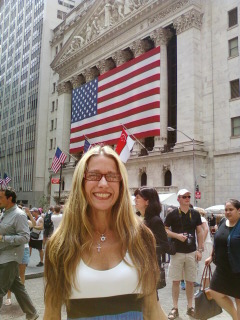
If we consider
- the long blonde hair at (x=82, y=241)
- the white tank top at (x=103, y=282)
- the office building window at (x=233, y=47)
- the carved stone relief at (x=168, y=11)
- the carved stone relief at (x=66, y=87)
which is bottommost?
the white tank top at (x=103, y=282)

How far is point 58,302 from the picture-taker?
80.2 inches

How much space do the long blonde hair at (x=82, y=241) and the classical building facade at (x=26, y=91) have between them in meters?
52.0

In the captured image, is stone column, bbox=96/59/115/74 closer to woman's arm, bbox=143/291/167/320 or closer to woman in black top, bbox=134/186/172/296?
woman in black top, bbox=134/186/172/296

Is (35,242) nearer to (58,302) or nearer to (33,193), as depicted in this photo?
(58,302)

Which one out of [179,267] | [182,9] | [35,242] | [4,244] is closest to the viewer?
[4,244]

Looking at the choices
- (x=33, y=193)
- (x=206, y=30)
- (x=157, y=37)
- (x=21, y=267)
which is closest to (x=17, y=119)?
(x=33, y=193)

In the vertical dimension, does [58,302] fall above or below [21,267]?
above

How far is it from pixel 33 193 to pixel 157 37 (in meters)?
31.3

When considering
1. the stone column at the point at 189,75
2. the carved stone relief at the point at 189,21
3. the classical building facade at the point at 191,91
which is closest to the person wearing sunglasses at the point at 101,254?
the classical building facade at the point at 191,91

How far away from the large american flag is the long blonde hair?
28402 millimetres

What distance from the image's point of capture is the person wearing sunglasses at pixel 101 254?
1.98 metres

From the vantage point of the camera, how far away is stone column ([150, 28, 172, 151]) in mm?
30719

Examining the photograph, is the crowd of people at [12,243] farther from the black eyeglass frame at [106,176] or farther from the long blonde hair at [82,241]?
the black eyeglass frame at [106,176]

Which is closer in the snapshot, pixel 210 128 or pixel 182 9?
pixel 210 128
